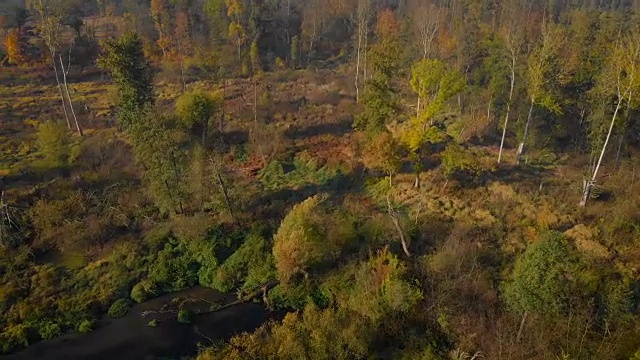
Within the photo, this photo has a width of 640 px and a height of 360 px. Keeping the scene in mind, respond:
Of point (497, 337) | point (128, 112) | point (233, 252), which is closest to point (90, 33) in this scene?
point (128, 112)

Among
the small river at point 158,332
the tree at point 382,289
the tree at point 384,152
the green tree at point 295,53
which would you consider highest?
the green tree at point 295,53

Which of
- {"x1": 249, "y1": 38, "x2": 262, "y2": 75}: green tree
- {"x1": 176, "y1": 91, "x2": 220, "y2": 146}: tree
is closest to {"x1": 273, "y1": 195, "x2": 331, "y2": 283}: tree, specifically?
{"x1": 176, "y1": 91, "x2": 220, "y2": 146}: tree

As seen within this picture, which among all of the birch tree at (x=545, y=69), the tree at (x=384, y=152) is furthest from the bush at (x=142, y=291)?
the birch tree at (x=545, y=69)

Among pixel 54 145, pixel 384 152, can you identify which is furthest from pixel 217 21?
pixel 384 152

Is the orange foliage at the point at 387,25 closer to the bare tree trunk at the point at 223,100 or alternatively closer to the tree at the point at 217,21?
the tree at the point at 217,21

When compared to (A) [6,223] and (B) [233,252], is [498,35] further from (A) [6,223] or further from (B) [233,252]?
(A) [6,223]

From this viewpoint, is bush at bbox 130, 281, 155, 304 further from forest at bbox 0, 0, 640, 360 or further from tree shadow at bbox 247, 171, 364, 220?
tree shadow at bbox 247, 171, 364, 220

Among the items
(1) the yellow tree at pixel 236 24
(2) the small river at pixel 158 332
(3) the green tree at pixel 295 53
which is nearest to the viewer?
(2) the small river at pixel 158 332
